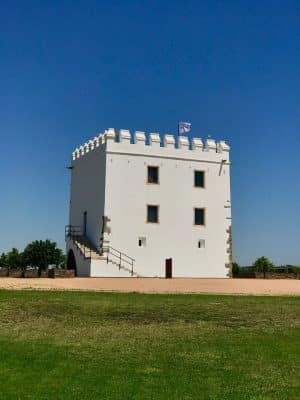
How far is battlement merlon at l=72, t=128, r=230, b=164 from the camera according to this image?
36.2 m

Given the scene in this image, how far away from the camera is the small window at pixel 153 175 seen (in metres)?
36.8

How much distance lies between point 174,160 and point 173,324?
26350 millimetres

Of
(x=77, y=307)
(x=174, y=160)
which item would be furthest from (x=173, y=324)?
(x=174, y=160)

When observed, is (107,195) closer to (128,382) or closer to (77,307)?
(77,307)

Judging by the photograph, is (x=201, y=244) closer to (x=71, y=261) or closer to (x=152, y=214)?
(x=152, y=214)

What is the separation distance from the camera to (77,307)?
46.5ft

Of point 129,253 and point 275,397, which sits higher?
point 129,253

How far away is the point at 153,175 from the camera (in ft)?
121

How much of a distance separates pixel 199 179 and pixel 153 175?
131 inches

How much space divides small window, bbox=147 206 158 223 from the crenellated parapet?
3.95 m

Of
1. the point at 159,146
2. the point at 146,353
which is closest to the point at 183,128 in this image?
the point at 159,146

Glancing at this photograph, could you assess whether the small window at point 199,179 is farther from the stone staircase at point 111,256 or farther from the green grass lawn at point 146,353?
the green grass lawn at point 146,353

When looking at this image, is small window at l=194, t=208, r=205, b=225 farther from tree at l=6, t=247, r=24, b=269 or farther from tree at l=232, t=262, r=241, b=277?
tree at l=6, t=247, r=24, b=269

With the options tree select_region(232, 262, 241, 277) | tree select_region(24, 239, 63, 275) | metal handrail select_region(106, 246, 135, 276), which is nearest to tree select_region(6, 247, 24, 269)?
tree select_region(24, 239, 63, 275)
